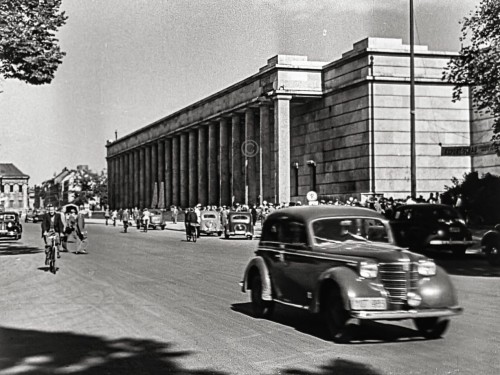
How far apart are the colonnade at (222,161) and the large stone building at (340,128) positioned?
0.11 metres

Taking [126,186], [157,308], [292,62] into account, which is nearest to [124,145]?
[126,186]

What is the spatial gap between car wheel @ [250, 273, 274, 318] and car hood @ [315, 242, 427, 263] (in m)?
1.58

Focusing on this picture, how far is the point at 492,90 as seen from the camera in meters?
21.7

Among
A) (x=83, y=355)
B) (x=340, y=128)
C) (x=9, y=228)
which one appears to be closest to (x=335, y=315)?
(x=83, y=355)

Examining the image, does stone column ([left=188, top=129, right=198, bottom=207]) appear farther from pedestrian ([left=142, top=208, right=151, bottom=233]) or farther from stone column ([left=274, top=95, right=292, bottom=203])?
stone column ([left=274, top=95, right=292, bottom=203])

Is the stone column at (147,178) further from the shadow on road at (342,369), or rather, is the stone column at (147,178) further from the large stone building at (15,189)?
the shadow on road at (342,369)

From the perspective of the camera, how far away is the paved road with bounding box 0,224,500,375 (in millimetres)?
7449

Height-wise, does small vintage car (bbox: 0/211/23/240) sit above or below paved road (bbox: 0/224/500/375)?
above

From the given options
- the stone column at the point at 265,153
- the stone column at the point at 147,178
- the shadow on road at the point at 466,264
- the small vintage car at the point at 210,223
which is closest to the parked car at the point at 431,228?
the shadow on road at the point at 466,264

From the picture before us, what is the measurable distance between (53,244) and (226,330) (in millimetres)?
11017

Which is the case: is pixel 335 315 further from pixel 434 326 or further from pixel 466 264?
pixel 466 264

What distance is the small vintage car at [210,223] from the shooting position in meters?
43.3

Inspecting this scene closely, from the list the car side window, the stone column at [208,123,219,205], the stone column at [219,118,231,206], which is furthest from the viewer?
the stone column at [208,123,219,205]

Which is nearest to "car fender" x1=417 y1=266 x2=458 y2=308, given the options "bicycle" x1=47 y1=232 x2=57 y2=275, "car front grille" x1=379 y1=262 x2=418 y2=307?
"car front grille" x1=379 y1=262 x2=418 y2=307
